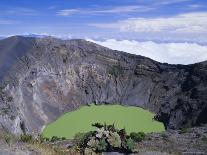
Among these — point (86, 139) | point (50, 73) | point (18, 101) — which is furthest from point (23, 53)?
point (86, 139)

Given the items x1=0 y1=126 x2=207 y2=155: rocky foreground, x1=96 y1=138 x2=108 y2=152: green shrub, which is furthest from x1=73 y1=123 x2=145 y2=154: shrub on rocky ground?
x1=0 y1=126 x2=207 y2=155: rocky foreground

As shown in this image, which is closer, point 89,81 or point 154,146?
point 154,146

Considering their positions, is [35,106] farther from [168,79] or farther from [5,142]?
[5,142]

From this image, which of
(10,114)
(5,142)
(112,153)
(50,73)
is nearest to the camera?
(5,142)

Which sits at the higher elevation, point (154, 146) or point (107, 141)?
point (107, 141)

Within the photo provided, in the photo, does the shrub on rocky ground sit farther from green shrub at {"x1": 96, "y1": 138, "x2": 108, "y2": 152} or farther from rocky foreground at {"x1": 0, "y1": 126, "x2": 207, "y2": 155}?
rocky foreground at {"x1": 0, "y1": 126, "x2": 207, "y2": 155}

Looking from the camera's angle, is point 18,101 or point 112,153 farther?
point 18,101

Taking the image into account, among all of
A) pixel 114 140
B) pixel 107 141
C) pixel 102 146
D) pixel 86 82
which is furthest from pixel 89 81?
pixel 102 146

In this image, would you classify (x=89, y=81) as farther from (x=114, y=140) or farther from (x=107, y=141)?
(x=107, y=141)
